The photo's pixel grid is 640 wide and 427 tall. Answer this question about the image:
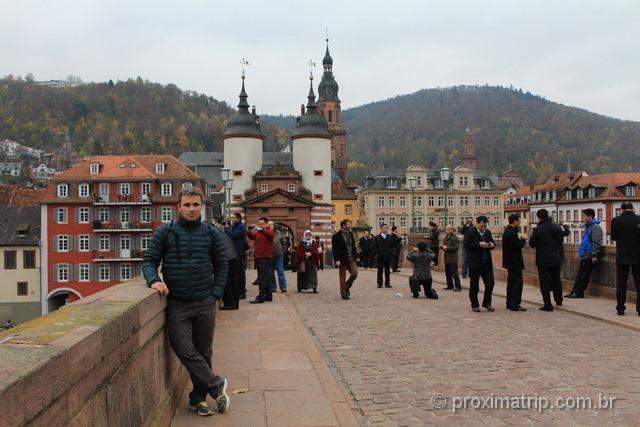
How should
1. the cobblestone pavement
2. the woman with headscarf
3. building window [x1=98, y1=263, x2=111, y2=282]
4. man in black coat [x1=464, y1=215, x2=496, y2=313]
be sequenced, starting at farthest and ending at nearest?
building window [x1=98, y1=263, x2=111, y2=282]
the woman with headscarf
man in black coat [x1=464, y1=215, x2=496, y2=313]
the cobblestone pavement

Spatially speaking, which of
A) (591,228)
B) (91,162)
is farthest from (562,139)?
(591,228)

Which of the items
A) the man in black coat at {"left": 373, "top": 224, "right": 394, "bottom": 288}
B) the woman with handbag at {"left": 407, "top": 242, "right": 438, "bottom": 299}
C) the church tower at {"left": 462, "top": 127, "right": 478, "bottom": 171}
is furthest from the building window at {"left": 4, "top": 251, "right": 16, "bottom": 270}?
the church tower at {"left": 462, "top": 127, "right": 478, "bottom": 171}

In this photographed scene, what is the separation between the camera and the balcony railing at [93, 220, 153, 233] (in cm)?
6353

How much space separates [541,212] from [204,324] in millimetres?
8463

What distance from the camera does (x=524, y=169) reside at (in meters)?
140

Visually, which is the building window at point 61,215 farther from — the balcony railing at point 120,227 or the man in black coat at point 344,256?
the man in black coat at point 344,256

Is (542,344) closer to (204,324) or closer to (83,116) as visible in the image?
(204,324)

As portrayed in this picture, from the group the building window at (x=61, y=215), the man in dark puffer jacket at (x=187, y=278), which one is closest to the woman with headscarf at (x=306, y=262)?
the man in dark puffer jacket at (x=187, y=278)

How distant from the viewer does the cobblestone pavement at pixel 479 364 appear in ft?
19.3

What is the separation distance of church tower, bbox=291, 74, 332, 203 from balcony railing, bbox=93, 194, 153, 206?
1482 cm

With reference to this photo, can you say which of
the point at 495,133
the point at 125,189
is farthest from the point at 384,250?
the point at 495,133

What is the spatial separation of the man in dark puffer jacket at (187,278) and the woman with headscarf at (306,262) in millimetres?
11565

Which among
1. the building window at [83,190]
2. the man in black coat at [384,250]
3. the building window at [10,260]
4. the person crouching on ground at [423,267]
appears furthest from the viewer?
the building window at [83,190]

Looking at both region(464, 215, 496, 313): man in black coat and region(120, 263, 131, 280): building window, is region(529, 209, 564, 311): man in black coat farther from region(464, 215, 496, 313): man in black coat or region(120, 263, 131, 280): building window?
region(120, 263, 131, 280): building window
